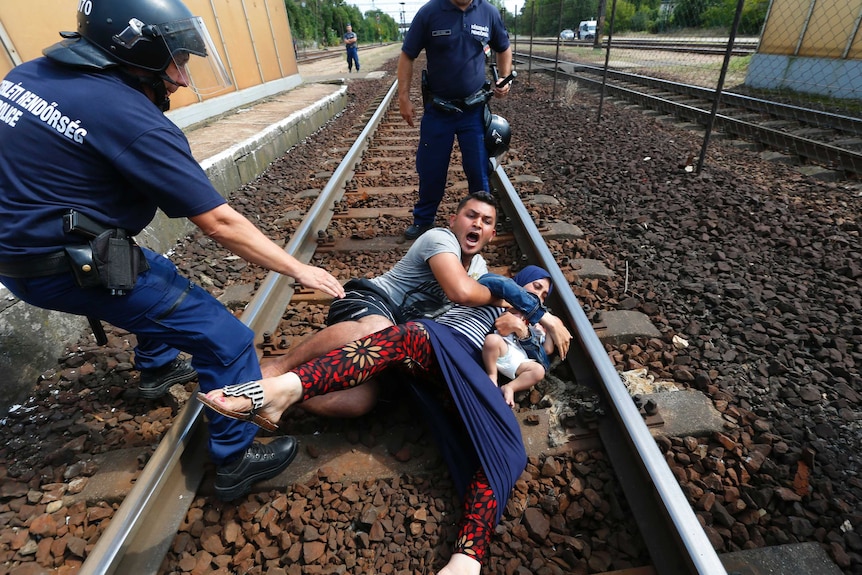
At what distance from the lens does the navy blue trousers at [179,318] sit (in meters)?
1.81

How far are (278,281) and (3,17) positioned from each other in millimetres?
4979

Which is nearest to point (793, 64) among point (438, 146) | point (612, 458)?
point (438, 146)

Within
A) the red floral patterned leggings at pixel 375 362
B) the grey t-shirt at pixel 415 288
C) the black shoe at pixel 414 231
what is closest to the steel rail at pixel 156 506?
the red floral patterned leggings at pixel 375 362

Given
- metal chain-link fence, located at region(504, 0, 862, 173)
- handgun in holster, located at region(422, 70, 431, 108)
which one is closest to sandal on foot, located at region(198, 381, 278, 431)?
handgun in holster, located at region(422, 70, 431, 108)

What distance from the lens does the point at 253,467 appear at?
1980 mm

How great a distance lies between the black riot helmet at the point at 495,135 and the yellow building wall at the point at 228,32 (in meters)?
5.14

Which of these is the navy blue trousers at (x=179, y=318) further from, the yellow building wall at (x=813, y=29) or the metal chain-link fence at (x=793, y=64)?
the yellow building wall at (x=813, y=29)

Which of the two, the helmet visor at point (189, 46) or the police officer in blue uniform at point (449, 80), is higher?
the helmet visor at point (189, 46)

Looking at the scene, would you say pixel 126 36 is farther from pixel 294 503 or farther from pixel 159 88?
pixel 294 503

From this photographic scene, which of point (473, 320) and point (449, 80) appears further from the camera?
point (449, 80)

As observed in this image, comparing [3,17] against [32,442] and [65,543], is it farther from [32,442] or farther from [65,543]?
[65,543]

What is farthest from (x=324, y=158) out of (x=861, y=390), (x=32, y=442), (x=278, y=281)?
(x=861, y=390)

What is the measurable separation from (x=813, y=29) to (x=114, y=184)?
13.4m

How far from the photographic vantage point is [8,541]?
1878mm
